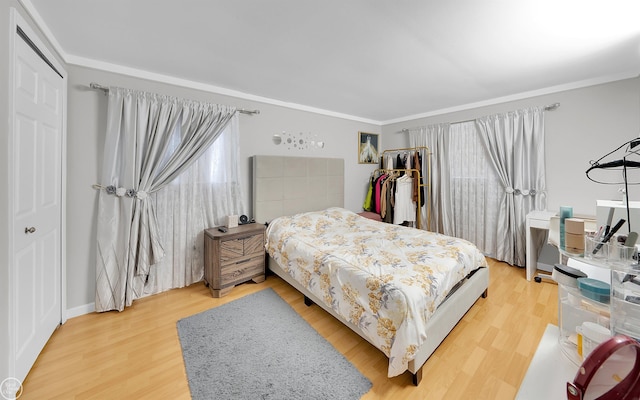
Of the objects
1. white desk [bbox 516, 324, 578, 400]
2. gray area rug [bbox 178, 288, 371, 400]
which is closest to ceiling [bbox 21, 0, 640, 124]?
white desk [bbox 516, 324, 578, 400]

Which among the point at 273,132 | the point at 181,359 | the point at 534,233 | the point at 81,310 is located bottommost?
the point at 181,359

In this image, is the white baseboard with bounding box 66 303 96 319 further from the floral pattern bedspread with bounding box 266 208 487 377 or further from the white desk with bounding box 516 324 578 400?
the white desk with bounding box 516 324 578 400

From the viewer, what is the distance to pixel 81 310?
2.36m

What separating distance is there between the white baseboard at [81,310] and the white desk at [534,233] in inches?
189

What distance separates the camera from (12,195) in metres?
1.41

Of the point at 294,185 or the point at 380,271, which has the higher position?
the point at 294,185

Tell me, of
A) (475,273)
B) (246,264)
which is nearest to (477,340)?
(475,273)

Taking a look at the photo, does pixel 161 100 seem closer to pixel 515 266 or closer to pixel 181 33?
pixel 181 33

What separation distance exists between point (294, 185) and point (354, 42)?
2.06 metres

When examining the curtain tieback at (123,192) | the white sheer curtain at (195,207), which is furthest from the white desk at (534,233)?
the curtain tieback at (123,192)

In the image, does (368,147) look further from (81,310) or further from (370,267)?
(81,310)

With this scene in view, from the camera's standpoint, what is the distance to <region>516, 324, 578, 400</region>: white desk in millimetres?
784

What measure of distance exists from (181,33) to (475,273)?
10.9 ft

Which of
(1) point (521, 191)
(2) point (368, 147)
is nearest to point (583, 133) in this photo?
(1) point (521, 191)
